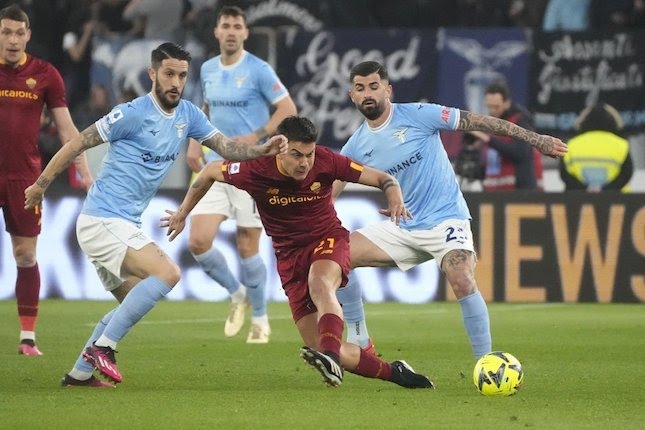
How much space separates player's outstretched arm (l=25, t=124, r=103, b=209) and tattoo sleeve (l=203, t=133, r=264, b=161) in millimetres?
784

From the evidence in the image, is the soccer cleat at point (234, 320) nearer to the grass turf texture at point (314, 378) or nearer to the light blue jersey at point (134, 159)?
the grass turf texture at point (314, 378)

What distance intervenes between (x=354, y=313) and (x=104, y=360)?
1.93m

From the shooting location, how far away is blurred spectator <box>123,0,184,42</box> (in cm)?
1923

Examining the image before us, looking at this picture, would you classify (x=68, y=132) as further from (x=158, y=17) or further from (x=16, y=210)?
(x=158, y=17)

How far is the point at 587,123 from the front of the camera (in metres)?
16.9

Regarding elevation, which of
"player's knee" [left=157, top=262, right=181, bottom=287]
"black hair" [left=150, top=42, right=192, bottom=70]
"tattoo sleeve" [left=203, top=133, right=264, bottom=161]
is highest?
"black hair" [left=150, top=42, right=192, bottom=70]

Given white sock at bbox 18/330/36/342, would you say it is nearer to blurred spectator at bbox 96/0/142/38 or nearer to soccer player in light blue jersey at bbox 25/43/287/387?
soccer player in light blue jersey at bbox 25/43/287/387

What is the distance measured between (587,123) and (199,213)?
563 centimetres

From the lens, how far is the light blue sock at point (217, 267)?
41.5 feet

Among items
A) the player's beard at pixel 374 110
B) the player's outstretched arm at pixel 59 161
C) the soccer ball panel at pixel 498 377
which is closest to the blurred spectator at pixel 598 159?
the player's beard at pixel 374 110

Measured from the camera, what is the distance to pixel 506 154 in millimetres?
16328

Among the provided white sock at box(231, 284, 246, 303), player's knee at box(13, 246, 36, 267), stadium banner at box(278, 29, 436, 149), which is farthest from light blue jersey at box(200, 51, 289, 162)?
stadium banner at box(278, 29, 436, 149)

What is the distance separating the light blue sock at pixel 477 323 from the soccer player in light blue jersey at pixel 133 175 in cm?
155

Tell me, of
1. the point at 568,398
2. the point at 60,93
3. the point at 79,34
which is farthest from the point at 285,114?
the point at 79,34
